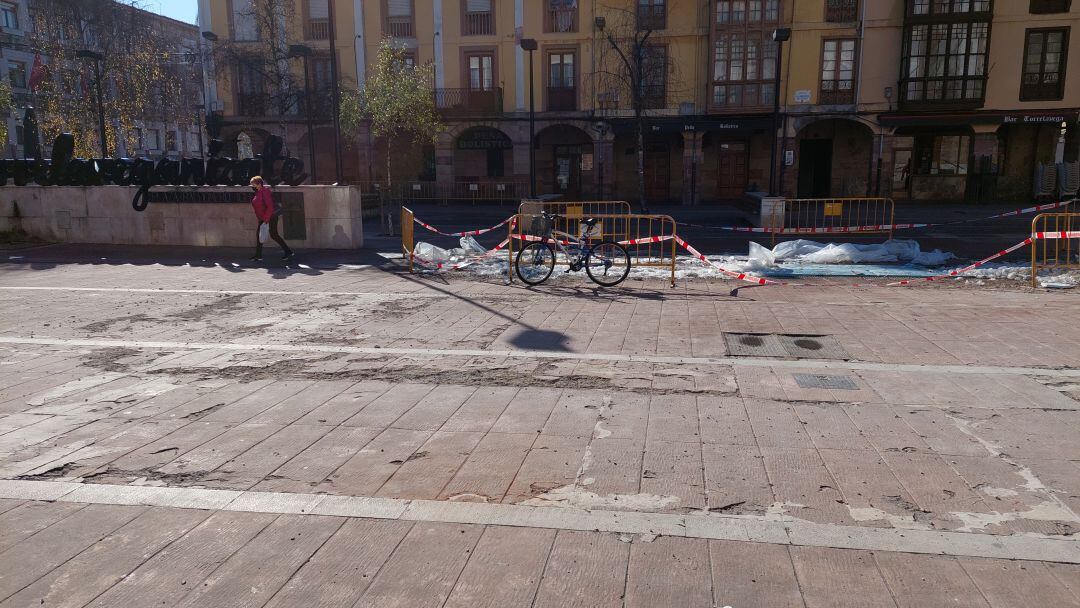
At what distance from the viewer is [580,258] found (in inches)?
453

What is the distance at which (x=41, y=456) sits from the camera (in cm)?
469

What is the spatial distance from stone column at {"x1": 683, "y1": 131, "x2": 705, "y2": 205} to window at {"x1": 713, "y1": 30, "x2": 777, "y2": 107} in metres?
1.74

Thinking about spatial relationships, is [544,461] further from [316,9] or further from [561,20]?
[316,9]

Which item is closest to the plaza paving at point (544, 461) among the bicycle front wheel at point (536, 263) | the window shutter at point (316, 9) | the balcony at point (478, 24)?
the bicycle front wheel at point (536, 263)

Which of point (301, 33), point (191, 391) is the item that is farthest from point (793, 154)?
point (191, 391)

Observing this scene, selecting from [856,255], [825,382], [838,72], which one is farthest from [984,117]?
[825,382]

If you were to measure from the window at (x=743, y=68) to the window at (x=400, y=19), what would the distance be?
1426cm

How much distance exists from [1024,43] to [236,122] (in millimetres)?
35735

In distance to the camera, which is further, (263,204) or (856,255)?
(263,204)

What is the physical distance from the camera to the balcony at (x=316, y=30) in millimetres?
33688

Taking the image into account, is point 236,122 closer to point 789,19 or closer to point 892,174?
point 789,19

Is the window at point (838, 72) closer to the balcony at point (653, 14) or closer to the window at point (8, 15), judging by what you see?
the balcony at point (653, 14)

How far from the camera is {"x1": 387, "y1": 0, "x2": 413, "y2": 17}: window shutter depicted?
3309 centimetres

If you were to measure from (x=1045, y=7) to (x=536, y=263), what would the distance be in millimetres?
29657
